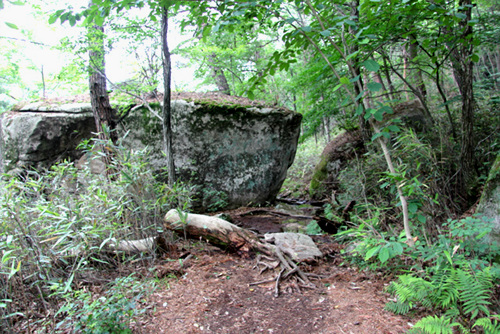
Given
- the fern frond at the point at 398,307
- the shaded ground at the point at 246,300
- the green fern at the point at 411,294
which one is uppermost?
the green fern at the point at 411,294

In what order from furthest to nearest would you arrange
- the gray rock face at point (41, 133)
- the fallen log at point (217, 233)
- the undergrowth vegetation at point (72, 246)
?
the gray rock face at point (41, 133)
the fallen log at point (217, 233)
the undergrowth vegetation at point (72, 246)

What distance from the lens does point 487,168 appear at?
3.26m

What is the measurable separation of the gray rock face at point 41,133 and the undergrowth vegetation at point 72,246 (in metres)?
4.02

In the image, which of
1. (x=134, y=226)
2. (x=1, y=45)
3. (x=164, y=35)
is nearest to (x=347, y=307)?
(x=134, y=226)

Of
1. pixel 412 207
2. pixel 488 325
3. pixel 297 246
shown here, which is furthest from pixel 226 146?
pixel 488 325

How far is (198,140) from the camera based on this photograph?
257 inches

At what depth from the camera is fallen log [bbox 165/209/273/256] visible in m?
3.52

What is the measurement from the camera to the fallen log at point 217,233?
3523 millimetres

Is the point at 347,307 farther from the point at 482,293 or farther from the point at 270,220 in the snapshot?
the point at 270,220

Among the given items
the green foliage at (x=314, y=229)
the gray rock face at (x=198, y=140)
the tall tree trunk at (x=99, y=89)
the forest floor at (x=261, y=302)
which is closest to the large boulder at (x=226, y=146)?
the gray rock face at (x=198, y=140)

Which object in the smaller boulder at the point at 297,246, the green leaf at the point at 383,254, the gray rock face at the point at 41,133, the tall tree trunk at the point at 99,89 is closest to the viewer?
the green leaf at the point at 383,254

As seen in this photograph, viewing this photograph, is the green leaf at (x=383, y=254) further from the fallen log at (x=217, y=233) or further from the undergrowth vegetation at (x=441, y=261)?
the fallen log at (x=217, y=233)

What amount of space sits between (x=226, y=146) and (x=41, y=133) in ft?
14.1

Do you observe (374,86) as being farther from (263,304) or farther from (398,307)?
(263,304)
